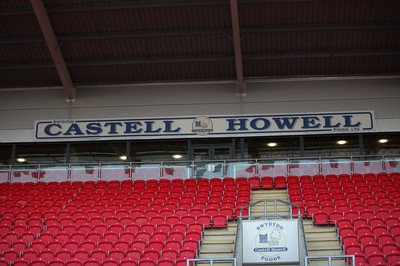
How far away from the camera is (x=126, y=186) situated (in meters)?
18.4

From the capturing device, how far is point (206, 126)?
21.2 metres

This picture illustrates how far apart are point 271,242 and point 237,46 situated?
31.5 feet

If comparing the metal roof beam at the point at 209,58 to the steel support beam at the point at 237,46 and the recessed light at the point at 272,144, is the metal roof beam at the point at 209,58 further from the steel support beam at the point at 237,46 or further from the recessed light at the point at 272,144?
the recessed light at the point at 272,144

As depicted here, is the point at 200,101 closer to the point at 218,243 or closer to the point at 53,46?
the point at 53,46

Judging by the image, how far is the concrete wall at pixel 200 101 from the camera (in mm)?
21141

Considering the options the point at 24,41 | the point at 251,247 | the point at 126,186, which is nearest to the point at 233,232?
the point at 251,247

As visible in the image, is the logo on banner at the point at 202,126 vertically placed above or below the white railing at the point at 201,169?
above

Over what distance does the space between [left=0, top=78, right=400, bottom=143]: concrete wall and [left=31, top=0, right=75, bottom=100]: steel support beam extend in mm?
689

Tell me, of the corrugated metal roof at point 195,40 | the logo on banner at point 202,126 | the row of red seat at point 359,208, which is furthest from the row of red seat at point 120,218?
the corrugated metal roof at point 195,40

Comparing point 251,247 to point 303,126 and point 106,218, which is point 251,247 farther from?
point 303,126

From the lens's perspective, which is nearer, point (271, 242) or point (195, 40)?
point (271, 242)

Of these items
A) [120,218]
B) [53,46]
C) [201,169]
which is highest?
[53,46]

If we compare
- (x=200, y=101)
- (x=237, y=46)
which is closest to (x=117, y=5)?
(x=237, y=46)

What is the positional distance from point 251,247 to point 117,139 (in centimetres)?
1109
